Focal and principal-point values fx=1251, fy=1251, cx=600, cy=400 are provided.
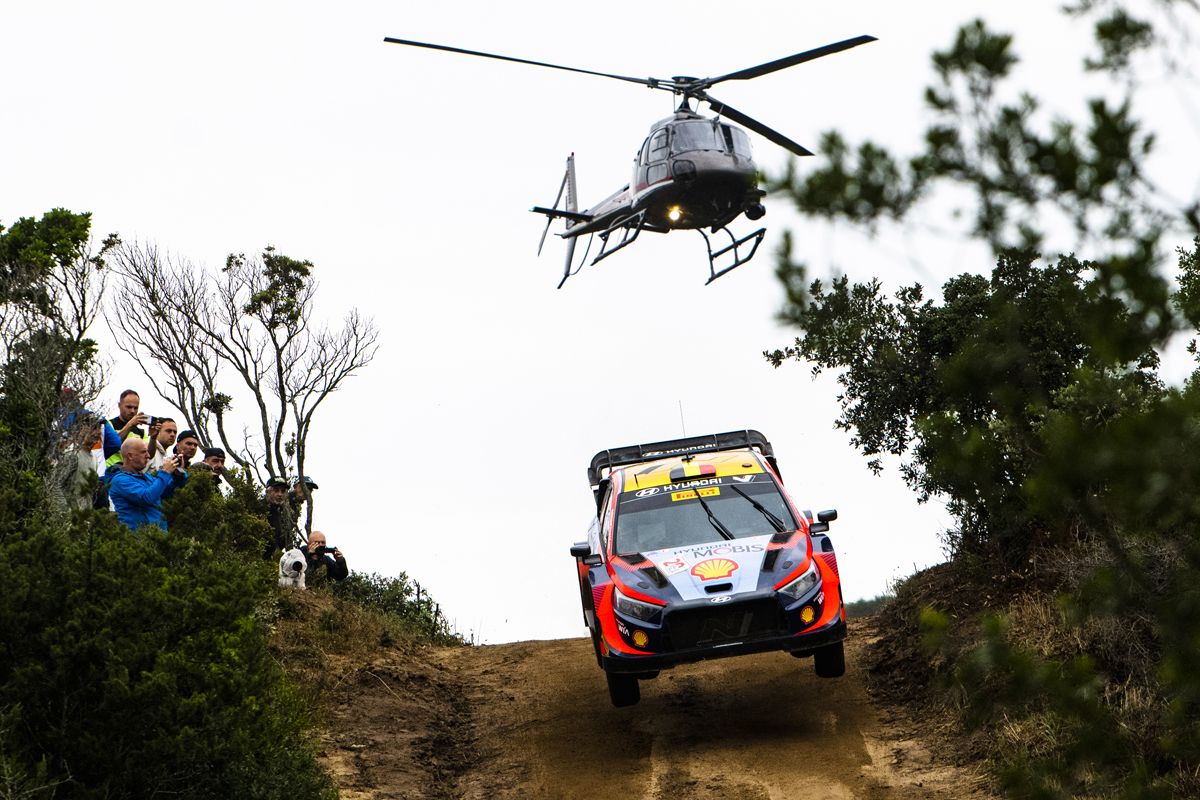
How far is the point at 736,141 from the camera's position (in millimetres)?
20547

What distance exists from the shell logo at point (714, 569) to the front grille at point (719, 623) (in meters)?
0.31

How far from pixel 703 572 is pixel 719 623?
1.48 ft

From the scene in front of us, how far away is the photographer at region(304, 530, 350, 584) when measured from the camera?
15.5m

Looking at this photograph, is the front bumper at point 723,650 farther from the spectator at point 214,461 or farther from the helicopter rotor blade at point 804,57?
the helicopter rotor blade at point 804,57

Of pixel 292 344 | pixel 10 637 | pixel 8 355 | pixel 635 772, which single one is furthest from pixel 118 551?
pixel 292 344

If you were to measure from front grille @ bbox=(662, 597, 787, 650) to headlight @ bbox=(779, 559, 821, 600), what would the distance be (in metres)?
0.17

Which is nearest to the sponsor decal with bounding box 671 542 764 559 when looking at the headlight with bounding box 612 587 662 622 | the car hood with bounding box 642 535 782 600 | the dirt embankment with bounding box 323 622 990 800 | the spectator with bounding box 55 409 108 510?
the car hood with bounding box 642 535 782 600

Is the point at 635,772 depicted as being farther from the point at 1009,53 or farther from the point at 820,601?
the point at 1009,53

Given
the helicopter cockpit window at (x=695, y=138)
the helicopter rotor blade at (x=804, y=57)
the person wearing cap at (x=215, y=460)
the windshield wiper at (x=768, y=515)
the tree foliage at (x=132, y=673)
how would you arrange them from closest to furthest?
the tree foliage at (x=132, y=673)
the windshield wiper at (x=768, y=515)
the person wearing cap at (x=215, y=460)
the helicopter rotor blade at (x=804, y=57)
the helicopter cockpit window at (x=695, y=138)

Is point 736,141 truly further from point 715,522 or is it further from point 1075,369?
point 1075,369

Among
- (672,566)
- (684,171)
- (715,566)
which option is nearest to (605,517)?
(672,566)

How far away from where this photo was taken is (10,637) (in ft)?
23.4

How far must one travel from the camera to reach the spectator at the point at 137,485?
9883 mm

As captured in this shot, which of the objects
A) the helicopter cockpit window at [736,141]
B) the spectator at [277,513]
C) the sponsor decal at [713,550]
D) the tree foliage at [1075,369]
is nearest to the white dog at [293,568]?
the spectator at [277,513]
